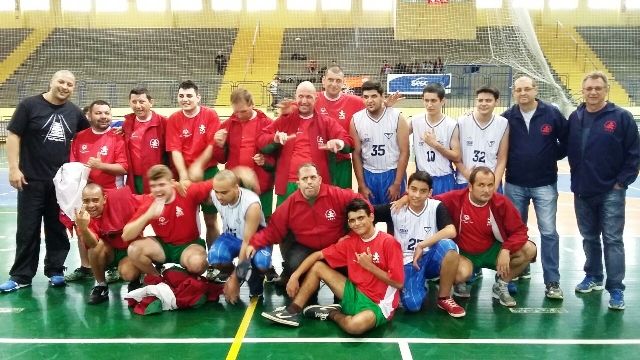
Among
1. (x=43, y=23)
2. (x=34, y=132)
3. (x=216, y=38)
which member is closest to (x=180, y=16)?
(x=216, y=38)

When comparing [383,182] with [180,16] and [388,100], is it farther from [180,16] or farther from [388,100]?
[180,16]

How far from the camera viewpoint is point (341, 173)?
589 cm

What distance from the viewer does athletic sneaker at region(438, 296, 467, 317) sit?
475 centimetres

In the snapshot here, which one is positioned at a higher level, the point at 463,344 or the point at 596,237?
the point at 596,237

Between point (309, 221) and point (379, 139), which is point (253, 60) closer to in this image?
point (379, 139)

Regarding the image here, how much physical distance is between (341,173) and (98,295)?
2645 mm

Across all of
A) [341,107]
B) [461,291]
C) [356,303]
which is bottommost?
[461,291]

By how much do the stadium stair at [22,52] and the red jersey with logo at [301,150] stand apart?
21.8 meters

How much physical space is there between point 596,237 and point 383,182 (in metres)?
2.05

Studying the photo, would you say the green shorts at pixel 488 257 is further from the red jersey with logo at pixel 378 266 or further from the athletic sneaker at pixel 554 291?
the red jersey with logo at pixel 378 266

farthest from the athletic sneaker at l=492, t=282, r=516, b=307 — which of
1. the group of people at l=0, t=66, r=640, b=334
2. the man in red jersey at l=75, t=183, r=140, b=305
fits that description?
the man in red jersey at l=75, t=183, r=140, b=305

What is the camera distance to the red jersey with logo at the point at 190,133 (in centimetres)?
573

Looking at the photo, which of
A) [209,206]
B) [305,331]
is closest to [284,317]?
[305,331]

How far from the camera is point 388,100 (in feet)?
18.3
